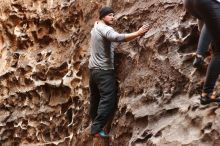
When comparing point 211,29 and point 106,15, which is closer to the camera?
point 211,29

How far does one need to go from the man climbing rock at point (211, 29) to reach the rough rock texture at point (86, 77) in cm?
21

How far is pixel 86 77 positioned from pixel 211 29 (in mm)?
2294

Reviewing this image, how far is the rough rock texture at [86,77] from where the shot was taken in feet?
15.2

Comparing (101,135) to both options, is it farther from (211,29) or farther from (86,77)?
(211,29)

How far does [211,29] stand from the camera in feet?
13.2

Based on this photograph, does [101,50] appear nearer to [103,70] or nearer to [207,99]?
[103,70]

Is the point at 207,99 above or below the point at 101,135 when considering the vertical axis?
above

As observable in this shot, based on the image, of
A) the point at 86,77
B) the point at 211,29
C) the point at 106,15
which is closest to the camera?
the point at 211,29

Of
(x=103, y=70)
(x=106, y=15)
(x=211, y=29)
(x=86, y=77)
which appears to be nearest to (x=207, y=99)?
(x=211, y=29)

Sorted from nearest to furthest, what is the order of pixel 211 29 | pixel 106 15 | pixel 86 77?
pixel 211 29, pixel 106 15, pixel 86 77

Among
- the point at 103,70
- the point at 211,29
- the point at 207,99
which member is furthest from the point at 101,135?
the point at 211,29

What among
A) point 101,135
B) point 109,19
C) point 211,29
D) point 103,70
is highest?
point 211,29

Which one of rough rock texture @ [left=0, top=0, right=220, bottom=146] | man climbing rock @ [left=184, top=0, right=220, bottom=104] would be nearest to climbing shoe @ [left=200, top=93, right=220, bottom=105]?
man climbing rock @ [left=184, top=0, right=220, bottom=104]

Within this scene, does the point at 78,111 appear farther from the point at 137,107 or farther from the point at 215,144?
the point at 215,144
